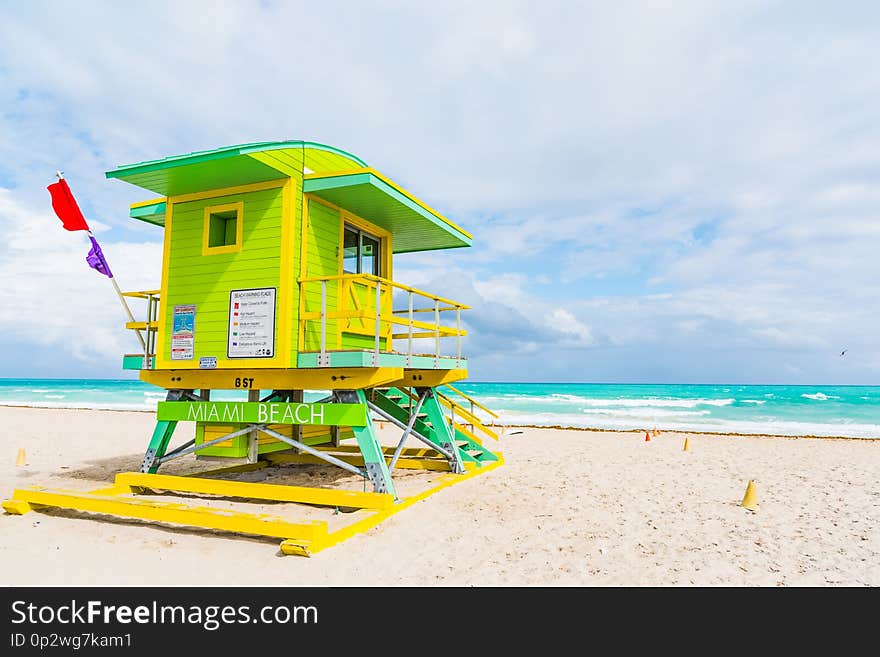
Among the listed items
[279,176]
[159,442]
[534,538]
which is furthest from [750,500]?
[159,442]

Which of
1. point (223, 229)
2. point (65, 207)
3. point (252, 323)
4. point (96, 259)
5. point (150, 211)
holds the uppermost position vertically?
point (150, 211)

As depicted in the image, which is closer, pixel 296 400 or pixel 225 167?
pixel 225 167

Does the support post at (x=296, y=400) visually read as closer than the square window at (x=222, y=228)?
No

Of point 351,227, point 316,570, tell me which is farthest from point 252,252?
point 316,570

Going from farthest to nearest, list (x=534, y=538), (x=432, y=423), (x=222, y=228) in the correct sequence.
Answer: (x=432, y=423) → (x=222, y=228) → (x=534, y=538)

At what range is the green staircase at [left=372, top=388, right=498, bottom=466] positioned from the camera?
1182 centimetres

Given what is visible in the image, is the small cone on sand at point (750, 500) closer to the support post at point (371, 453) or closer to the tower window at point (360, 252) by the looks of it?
the support post at point (371, 453)

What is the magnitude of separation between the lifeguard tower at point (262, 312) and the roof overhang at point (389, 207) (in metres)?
0.04

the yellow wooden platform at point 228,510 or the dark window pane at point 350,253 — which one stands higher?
the dark window pane at point 350,253

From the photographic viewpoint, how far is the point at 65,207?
9570mm

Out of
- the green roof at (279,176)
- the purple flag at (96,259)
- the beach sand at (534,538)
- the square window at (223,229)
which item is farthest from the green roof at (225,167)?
the beach sand at (534,538)

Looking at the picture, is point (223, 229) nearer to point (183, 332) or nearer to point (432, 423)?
point (183, 332)

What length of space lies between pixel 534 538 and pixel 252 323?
5.28 meters

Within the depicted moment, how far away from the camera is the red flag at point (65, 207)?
9.58 m
